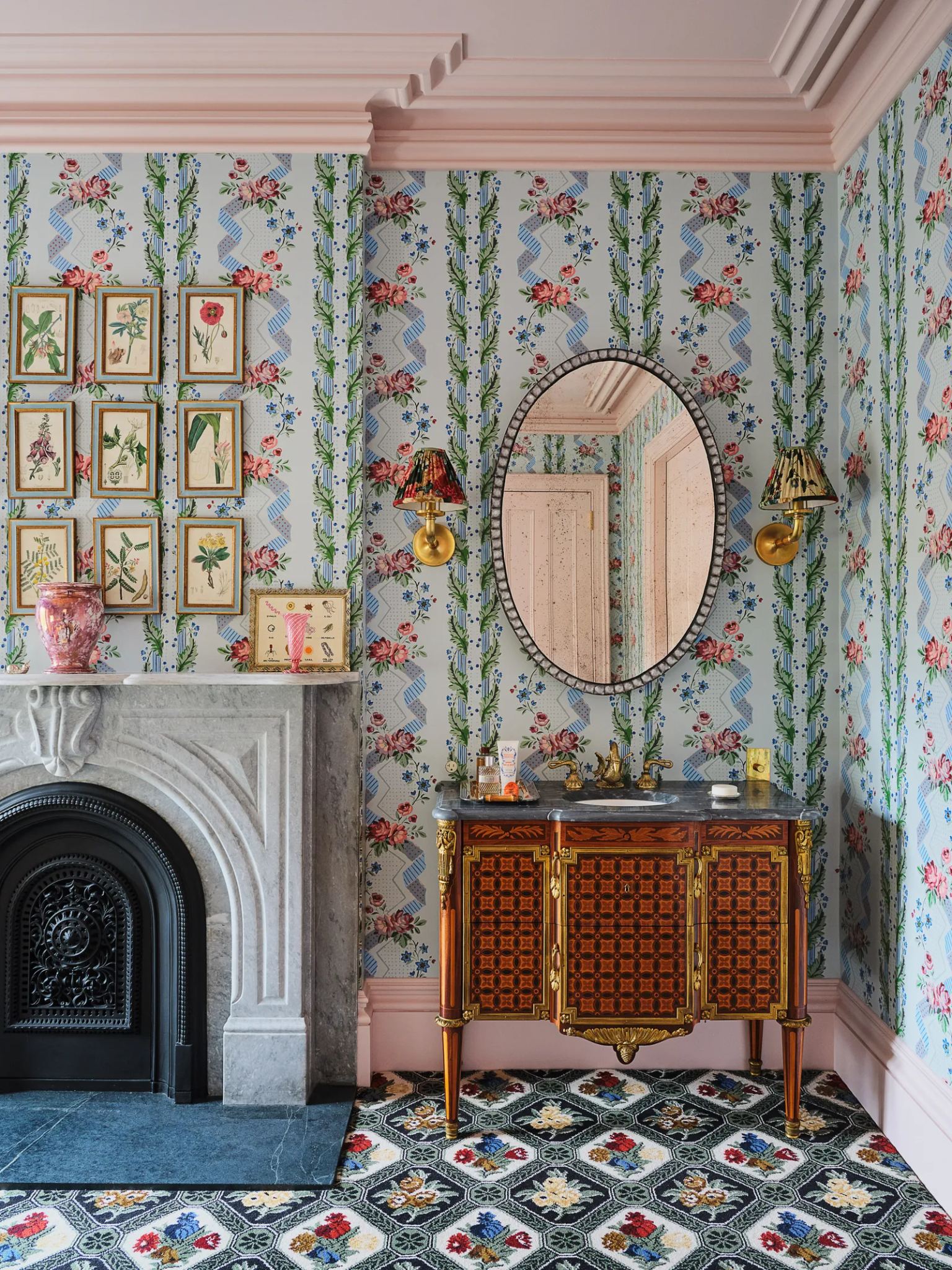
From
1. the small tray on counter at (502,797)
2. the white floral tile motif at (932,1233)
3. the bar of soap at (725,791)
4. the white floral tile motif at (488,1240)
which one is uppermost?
the bar of soap at (725,791)

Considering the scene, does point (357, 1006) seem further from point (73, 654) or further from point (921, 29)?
point (921, 29)

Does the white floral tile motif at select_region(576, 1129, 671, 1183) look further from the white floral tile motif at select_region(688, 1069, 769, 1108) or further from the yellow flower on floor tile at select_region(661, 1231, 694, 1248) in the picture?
the white floral tile motif at select_region(688, 1069, 769, 1108)

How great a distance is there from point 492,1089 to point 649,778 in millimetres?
1062

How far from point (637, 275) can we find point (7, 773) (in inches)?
100

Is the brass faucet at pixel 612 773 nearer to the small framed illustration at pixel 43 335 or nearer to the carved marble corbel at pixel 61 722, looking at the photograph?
the carved marble corbel at pixel 61 722

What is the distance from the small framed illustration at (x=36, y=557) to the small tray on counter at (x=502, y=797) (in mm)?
1422

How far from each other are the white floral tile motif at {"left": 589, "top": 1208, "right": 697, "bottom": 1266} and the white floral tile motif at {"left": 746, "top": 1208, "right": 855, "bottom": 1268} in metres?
0.17

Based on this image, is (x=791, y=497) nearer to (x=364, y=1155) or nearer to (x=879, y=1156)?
(x=879, y=1156)

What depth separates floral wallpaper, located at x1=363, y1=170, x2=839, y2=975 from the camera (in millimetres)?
2980

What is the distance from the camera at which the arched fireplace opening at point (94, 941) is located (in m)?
2.71

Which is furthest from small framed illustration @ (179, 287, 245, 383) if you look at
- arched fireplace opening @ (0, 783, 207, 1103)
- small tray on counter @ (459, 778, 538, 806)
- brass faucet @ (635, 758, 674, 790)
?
brass faucet @ (635, 758, 674, 790)

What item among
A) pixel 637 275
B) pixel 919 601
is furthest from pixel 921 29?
pixel 919 601

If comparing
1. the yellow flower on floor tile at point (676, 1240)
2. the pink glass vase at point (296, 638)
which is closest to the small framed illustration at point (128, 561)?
the pink glass vase at point (296, 638)

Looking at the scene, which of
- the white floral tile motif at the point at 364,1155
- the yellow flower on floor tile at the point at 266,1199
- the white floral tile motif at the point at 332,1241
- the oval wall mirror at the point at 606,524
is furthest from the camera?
the oval wall mirror at the point at 606,524
